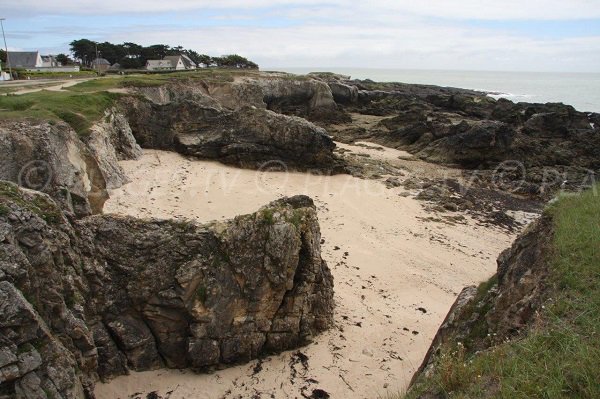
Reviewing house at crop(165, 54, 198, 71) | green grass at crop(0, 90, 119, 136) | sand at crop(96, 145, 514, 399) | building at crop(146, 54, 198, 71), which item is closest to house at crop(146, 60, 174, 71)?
building at crop(146, 54, 198, 71)

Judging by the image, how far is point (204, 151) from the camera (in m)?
20.6

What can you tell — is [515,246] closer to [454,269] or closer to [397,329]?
[397,329]

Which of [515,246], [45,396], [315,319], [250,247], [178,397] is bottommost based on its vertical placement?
[178,397]

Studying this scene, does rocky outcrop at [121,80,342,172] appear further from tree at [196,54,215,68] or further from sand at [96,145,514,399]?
tree at [196,54,215,68]

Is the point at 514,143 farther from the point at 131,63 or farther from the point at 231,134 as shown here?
the point at 131,63

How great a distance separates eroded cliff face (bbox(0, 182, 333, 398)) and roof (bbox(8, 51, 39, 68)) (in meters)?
65.6

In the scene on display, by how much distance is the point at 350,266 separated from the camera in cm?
1262

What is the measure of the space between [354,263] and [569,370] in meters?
8.98

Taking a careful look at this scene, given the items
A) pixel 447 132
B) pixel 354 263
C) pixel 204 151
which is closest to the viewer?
pixel 354 263

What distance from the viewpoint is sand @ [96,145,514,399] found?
26.5ft

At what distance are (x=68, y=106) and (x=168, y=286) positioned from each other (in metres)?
12.1

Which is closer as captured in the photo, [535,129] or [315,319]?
[315,319]

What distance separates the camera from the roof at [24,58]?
60.9 metres

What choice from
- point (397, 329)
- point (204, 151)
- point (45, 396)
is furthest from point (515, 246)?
point (204, 151)
